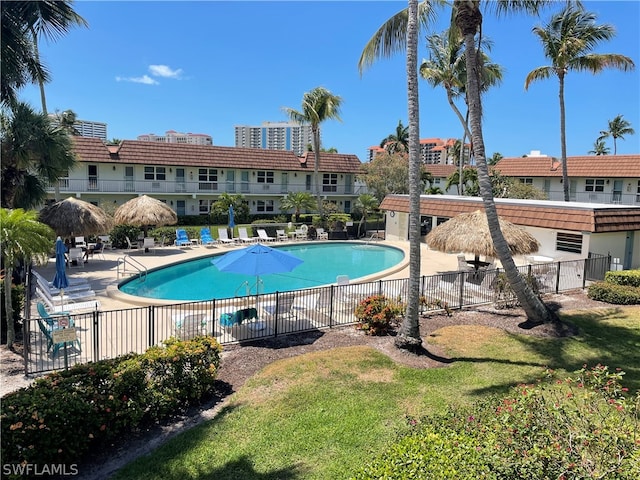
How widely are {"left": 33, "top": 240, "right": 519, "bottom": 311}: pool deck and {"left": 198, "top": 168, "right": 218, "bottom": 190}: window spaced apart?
12.5 metres

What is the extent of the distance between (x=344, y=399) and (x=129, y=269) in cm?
1547

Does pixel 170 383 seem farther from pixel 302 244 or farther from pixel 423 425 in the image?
pixel 302 244

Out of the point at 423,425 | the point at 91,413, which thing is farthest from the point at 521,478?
the point at 91,413

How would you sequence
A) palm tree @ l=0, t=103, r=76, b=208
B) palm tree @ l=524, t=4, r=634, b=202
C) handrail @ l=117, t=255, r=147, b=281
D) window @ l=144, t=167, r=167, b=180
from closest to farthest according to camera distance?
palm tree @ l=0, t=103, r=76, b=208 < handrail @ l=117, t=255, r=147, b=281 < palm tree @ l=524, t=4, r=634, b=202 < window @ l=144, t=167, r=167, b=180

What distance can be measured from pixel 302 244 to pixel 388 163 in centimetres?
1355

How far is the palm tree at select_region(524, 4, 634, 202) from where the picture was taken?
24312mm

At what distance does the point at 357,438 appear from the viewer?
6.52m

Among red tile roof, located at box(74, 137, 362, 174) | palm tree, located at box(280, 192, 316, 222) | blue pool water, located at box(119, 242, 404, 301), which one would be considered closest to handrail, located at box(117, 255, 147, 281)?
blue pool water, located at box(119, 242, 404, 301)

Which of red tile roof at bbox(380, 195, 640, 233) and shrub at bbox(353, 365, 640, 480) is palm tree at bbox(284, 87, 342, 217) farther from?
shrub at bbox(353, 365, 640, 480)

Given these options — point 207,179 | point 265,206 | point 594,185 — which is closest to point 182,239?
point 207,179

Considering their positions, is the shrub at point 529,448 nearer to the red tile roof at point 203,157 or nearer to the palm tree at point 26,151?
the palm tree at point 26,151

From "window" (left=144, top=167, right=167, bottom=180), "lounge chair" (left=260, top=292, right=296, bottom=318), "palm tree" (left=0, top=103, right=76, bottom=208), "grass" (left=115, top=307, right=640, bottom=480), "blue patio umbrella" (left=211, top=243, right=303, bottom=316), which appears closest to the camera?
"grass" (left=115, top=307, right=640, bottom=480)

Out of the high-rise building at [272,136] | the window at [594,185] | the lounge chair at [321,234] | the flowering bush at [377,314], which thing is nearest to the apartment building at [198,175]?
the lounge chair at [321,234]

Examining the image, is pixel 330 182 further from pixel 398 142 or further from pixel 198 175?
pixel 398 142
